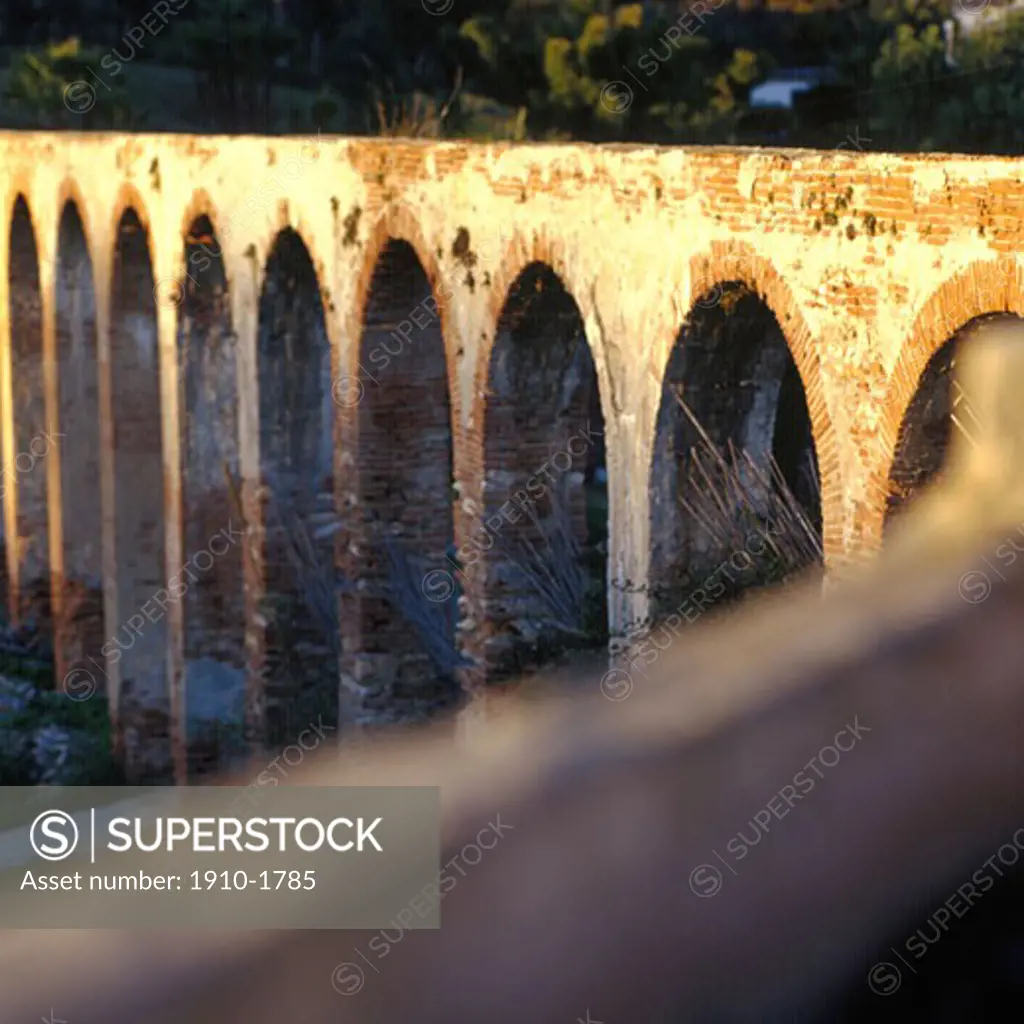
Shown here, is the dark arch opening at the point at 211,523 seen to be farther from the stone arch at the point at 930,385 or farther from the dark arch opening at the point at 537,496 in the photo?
the stone arch at the point at 930,385

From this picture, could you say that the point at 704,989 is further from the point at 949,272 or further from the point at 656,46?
the point at 656,46

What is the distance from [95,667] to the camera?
16109mm

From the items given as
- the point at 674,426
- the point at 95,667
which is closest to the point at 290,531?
the point at 95,667

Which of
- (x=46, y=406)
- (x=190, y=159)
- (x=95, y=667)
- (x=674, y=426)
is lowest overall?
(x=95, y=667)

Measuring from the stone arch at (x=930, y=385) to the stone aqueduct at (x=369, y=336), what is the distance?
A: 0.05 feet

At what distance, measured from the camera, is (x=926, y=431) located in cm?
608

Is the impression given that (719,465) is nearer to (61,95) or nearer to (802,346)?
(802,346)

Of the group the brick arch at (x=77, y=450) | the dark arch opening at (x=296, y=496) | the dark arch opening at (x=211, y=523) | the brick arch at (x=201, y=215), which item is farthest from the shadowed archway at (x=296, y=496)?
the brick arch at (x=77, y=450)

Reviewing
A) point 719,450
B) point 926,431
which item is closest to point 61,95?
point 719,450

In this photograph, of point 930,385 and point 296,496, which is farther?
point 296,496

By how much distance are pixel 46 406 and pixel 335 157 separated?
710 cm

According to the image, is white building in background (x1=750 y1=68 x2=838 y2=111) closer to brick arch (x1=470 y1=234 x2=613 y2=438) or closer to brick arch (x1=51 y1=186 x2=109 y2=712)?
brick arch (x1=51 y1=186 x2=109 y2=712)

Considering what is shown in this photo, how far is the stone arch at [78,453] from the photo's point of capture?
16.4 m

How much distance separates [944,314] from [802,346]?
884 mm
